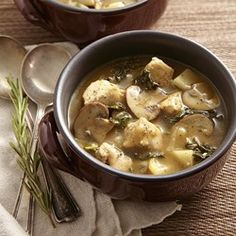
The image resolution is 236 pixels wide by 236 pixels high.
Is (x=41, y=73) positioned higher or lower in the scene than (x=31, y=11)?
lower

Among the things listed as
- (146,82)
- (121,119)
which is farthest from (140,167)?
Answer: (146,82)

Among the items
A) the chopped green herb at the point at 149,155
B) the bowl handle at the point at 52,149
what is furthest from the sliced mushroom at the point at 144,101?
the bowl handle at the point at 52,149

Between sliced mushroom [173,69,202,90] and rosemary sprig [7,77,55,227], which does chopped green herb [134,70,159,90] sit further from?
rosemary sprig [7,77,55,227]

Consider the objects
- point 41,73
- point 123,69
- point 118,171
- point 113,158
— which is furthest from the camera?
point 41,73

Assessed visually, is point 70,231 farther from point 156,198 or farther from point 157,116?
point 157,116

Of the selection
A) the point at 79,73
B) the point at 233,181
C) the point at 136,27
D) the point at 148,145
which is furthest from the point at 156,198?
the point at 136,27

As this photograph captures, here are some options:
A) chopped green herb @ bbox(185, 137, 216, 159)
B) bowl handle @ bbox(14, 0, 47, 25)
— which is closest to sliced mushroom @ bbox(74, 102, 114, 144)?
chopped green herb @ bbox(185, 137, 216, 159)

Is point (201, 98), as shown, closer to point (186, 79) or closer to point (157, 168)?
point (186, 79)

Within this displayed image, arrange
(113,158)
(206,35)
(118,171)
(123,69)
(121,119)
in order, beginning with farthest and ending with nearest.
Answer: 1. (206,35)
2. (123,69)
3. (121,119)
4. (113,158)
5. (118,171)
